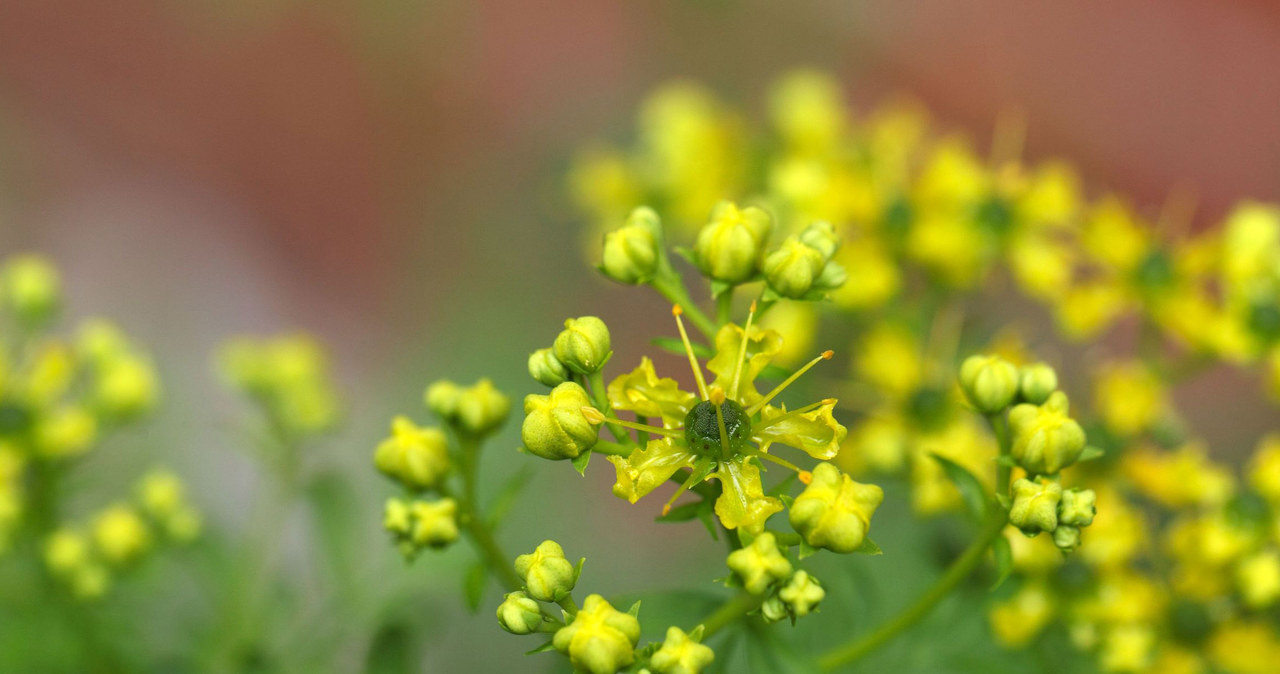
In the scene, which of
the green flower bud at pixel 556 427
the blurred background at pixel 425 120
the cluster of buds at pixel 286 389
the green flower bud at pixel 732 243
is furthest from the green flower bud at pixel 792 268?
the blurred background at pixel 425 120

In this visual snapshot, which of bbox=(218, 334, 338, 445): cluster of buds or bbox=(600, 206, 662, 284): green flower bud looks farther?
bbox=(218, 334, 338, 445): cluster of buds

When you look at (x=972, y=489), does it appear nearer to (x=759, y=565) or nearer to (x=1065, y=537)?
(x=1065, y=537)

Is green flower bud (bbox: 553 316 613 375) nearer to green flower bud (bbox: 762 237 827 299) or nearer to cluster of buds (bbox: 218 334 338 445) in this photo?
green flower bud (bbox: 762 237 827 299)

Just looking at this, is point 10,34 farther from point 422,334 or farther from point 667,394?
point 667,394

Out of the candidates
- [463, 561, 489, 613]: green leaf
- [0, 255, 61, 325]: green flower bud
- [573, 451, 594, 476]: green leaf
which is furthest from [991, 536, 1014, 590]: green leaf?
[0, 255, 61, 325]: green flower bud

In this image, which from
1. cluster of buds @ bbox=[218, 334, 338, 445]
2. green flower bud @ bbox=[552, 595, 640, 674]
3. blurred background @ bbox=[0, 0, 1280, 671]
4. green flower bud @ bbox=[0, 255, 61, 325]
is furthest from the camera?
blurred background @ bbox=[0, 0, 1280, 671]

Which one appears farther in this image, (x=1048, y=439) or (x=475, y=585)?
(x=475, y=585)

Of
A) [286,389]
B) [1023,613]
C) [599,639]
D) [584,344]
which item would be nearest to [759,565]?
[599,639]
